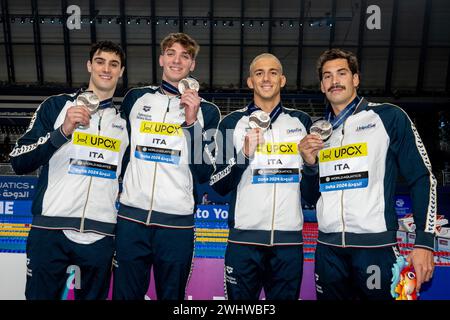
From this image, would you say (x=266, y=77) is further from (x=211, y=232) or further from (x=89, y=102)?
(x=211, y=232)

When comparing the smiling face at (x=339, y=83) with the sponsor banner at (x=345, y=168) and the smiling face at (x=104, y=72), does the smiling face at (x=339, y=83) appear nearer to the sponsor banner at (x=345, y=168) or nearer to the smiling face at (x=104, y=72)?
the sponsor banner at (x=345, y=168)

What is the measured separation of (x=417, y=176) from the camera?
10.4ft

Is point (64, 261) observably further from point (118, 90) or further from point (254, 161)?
point (118, 90)

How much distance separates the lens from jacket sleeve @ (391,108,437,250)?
3.07 m

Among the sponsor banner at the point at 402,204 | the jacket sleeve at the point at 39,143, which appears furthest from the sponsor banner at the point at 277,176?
the sponsor banner at the point at 402,204

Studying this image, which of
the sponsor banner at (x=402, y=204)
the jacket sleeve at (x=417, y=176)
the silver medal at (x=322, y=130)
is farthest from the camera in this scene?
the sponsor banner at (x=402, y=204)

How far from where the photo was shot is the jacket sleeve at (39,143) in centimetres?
338

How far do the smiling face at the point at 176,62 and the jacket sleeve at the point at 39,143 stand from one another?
104 cm

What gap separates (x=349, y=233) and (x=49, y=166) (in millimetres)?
2583

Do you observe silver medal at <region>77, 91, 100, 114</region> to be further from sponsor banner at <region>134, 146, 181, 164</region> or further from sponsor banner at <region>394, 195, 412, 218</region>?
sponsor banner at <region>394, 195, 412, 218</region>

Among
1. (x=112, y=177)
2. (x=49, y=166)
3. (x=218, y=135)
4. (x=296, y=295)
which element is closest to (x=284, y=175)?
(x=218, y=135)

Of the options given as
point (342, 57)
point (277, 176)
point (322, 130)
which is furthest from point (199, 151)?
point (342, 57)

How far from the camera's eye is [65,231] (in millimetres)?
3375

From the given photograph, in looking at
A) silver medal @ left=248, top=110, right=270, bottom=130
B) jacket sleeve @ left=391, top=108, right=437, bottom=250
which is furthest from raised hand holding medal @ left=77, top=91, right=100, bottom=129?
jacket sleeve @ left=391, top=108, right=437, bottom=250
